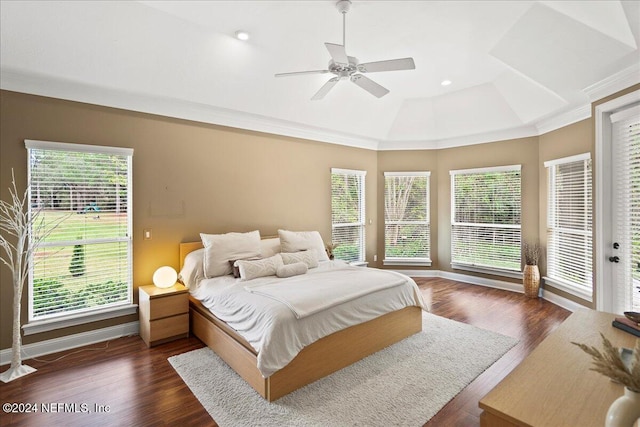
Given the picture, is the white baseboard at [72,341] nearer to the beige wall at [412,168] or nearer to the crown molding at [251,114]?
the crown molding at [251,114]

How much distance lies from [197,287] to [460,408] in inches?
112

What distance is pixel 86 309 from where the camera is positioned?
11.1ft

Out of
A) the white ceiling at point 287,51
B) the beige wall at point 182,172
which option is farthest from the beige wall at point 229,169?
the white ceiling at point 287,51

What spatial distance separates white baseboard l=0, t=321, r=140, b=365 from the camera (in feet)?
10.0

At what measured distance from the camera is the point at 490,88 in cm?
480

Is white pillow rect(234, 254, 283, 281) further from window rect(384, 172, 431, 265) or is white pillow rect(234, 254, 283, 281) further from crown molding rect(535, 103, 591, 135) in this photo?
crown molding rect(535, 103, 591, 135)

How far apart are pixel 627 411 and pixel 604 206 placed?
3.32 metres

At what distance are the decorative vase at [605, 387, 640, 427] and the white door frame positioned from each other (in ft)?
10.7

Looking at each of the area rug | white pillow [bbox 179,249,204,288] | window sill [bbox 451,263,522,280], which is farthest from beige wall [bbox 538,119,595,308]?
white pillow [bbox 179,249,204,288]

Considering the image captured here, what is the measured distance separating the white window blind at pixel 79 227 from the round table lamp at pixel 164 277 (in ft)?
1.14

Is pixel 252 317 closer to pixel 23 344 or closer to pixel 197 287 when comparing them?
pixel 197 287

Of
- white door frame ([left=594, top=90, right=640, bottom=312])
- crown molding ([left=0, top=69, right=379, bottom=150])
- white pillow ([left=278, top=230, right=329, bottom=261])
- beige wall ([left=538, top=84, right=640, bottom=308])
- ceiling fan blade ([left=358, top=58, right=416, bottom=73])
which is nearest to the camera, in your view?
ceiling fan blade ([left=358, top=58, right=416, bottom=73])

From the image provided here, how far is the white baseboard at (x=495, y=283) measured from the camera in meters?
4.45

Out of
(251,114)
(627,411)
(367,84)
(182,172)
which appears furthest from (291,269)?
(627,411)
